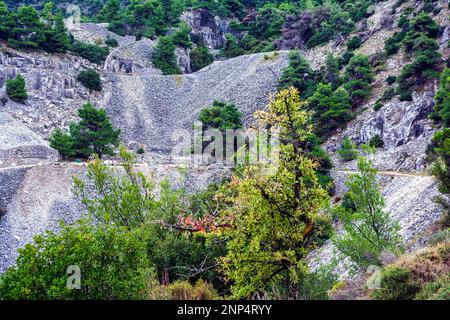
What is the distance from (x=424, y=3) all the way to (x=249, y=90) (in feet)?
79.6

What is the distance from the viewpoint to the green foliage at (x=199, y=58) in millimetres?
80938

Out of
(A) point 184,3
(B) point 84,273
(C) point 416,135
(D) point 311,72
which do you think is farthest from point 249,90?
(B) point 84,273

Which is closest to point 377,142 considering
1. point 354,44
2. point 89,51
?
point 354,44

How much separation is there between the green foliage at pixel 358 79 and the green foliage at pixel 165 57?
3098cm

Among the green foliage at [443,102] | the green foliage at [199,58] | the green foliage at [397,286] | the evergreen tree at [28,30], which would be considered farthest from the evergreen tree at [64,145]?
the green foliage at [199,58]

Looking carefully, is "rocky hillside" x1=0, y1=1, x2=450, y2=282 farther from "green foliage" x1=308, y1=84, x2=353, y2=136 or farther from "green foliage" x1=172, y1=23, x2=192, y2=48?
"green foliage" x1=172, y1=23, x2=192, y2=48

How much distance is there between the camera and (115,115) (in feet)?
196

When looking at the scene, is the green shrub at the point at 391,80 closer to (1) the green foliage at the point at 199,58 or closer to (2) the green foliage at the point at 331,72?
(2) the green foliage at the point at 331,72

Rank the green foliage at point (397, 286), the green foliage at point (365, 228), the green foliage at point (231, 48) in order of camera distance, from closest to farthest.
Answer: the green foliage at point (397, 286) < the green foliage at point (365, 228) < the green foliage at point (231, 48)

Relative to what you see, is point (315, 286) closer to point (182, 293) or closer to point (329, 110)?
point (182, 293)

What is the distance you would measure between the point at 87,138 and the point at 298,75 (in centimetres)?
2831

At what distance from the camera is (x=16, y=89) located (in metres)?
50.9

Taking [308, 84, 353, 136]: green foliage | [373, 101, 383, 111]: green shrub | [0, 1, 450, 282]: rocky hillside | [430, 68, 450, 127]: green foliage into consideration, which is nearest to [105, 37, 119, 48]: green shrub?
[0, 1, 450, 282]: rocky hillside

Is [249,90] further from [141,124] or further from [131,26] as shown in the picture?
[131,26]
